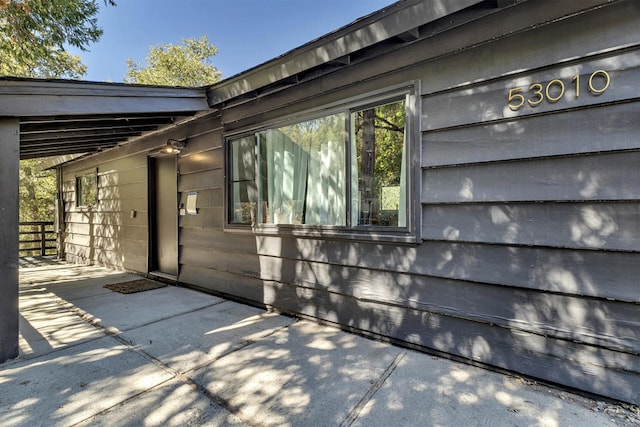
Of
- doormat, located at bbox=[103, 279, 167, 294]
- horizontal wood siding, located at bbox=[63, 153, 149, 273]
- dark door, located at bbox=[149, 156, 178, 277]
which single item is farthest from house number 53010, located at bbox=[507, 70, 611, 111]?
horizontal wood siding, located at bbox=[63, 153, 149, 273]

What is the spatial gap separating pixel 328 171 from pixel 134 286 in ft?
11.1

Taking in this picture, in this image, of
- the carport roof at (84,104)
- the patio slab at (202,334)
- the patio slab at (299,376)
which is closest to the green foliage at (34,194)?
the carport roof at (84,104)

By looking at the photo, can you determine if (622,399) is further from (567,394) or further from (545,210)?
(545,210)

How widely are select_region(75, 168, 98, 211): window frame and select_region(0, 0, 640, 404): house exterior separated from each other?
14.2 ft

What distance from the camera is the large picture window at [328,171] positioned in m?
2.49

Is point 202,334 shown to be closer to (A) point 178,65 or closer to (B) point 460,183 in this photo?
(B) point 460,183

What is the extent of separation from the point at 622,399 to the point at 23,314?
16.2 ft

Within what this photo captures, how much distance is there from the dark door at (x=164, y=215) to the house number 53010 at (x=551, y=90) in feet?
13.7

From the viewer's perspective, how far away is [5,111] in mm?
2150

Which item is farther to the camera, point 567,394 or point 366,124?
point 366,124

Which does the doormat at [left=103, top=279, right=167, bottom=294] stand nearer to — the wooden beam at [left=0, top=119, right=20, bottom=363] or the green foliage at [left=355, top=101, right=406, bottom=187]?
the wooden beam at [left=0, top=119, right=20, bottom=363]

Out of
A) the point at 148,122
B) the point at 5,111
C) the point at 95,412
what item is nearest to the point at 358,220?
the point at 95,412

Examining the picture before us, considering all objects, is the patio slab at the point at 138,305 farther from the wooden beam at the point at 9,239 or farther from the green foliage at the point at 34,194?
the green foliage at the point at 34,194

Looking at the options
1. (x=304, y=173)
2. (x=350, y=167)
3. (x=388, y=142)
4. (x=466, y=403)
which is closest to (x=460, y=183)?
(x=388, y=142)
